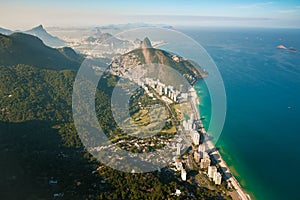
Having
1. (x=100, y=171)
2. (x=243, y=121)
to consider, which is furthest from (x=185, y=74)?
(x=100, y=171)

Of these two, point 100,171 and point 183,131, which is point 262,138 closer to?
point 183,131

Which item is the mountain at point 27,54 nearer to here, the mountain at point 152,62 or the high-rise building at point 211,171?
the mountain at point 152,62

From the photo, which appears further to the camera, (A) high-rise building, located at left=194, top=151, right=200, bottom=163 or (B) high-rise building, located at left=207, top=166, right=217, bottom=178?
(A) high-rise building, located at left=194, top=151, right=200, bottom=163

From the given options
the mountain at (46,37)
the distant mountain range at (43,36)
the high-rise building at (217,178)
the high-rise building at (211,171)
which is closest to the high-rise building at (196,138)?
the high-rise building at (211,171)

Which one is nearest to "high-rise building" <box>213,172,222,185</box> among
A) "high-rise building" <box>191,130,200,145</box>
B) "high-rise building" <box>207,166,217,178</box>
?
"high-rise building" <box>207,166,217,178</box>

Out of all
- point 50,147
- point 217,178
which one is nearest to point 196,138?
point 217,178

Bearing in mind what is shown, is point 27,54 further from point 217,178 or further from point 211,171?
point 217,178

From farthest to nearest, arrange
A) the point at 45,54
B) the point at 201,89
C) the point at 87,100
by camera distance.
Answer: the point at 201,89, the point at 45,54, the point at 87,100

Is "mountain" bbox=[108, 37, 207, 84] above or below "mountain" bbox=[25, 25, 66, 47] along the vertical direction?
below

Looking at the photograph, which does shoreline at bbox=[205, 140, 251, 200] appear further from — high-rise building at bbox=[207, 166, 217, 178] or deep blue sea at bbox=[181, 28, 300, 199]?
high-rise building at bbox=[207, 166, 217, 178]
